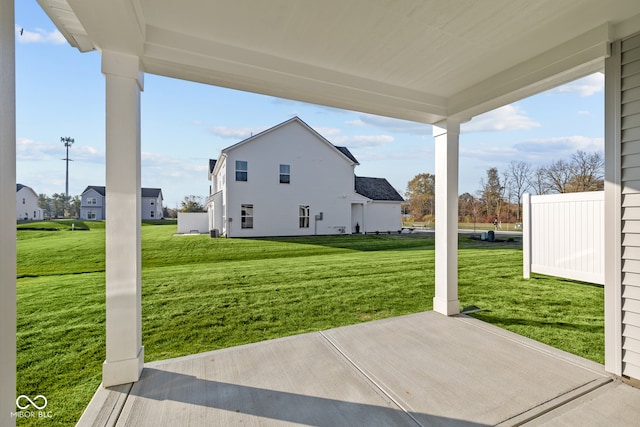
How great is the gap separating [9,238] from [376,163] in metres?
19.8

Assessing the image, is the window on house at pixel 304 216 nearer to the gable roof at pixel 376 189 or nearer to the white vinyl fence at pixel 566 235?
the gable roof at pixel 376 189

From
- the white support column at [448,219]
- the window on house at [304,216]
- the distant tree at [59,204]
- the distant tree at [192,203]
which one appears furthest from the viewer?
the distant tree at [192,203]

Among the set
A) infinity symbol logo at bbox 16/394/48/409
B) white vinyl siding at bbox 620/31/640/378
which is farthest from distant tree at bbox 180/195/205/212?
white vinyl siding at bbox 620/31/640/378

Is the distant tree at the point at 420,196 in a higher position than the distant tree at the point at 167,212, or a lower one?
higher

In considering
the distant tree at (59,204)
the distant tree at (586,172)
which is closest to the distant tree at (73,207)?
the distant tree at (59,204)

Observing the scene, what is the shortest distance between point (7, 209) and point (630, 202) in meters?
3.64

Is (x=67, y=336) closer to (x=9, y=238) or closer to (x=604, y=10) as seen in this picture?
(x=9, y=238)

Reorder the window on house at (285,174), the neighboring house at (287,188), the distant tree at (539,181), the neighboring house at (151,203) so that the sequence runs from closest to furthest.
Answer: the neighboring house at (287,188) < the window on house at (285,174) < the distant tree at (539,181) < the neighboring house at (151,203)

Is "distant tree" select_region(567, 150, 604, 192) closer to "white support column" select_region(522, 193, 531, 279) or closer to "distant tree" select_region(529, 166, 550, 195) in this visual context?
"distant tree" select_region(529, 166, 550, 195)

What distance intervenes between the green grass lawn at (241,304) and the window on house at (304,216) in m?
6.60

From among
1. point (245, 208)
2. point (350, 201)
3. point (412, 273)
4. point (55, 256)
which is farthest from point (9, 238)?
point (350, 201)

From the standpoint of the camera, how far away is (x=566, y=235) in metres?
5.28

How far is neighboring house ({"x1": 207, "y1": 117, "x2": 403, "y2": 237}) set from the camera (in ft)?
43.9

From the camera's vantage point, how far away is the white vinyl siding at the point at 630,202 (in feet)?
7.41
